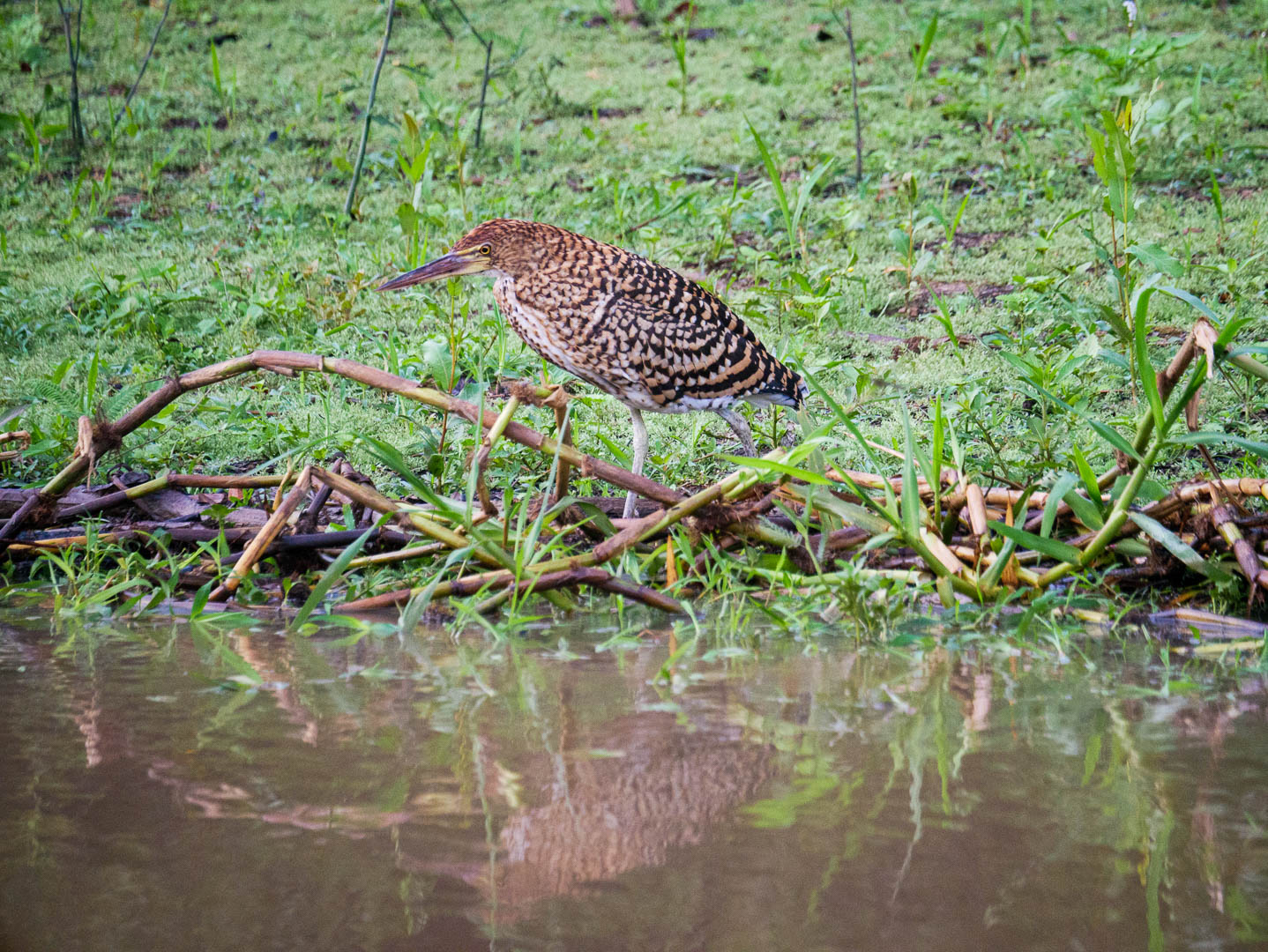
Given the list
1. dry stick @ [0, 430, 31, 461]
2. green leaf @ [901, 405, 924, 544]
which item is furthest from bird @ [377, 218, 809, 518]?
green leaf @ [901, 405, 924, 544]

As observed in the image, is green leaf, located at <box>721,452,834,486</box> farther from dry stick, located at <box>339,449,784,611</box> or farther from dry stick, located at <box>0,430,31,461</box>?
dry stick, located at <box>0,430,31,461</box>

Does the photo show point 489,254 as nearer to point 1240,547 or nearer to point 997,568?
point 997,568

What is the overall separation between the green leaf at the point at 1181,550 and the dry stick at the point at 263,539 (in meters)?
2.09

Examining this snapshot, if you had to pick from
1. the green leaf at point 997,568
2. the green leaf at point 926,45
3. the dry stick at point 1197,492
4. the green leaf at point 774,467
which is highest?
the green leaf at point 926,45

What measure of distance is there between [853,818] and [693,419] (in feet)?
11.2

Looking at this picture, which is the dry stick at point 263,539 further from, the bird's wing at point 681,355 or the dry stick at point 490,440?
the bird's wing at point 681,355

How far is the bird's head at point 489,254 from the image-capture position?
4254mm

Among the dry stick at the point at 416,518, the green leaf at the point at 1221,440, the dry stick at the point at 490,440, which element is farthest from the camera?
the dry stick at the point at 416,518

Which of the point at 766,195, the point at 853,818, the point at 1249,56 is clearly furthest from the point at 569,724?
the point at 1249,56

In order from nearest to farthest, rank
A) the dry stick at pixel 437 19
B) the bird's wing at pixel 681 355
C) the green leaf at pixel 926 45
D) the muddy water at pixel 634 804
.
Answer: the muddy water at pixel 634 804, the bird's wing at pixel 681 355, the green leaf at pixel 926 45, the dry stick at pixel 437 19

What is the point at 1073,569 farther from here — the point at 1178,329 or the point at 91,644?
the point at 1178,329

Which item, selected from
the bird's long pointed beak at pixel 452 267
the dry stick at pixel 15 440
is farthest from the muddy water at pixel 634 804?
the bird's long pointed beak at pixel 452 267

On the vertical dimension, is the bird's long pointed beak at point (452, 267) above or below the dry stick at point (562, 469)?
above

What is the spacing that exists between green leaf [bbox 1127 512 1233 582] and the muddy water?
1.36 ft
